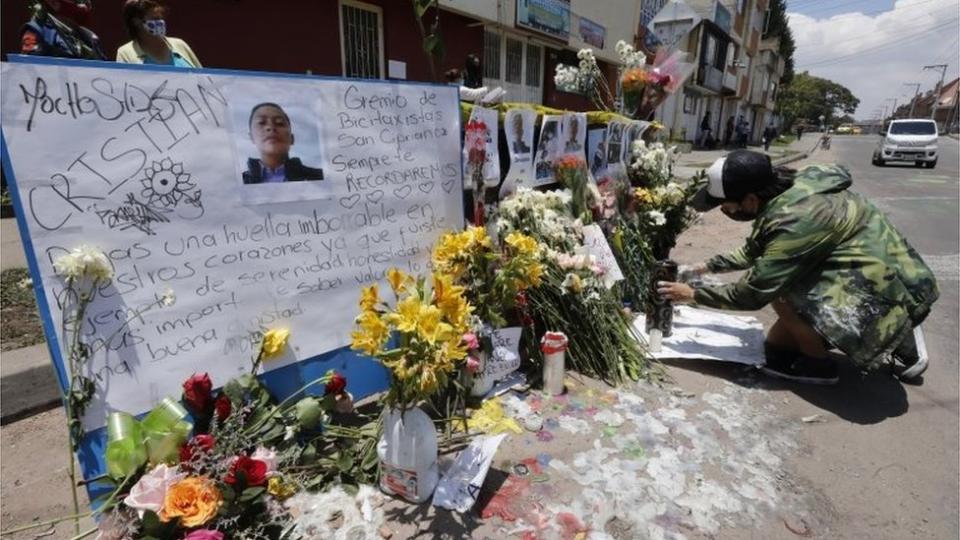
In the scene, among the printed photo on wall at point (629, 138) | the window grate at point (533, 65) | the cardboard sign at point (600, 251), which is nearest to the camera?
the cardboard sign at point (600, 251)

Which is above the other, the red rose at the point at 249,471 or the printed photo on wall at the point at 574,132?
the printed photo on wall at the point at 574,132

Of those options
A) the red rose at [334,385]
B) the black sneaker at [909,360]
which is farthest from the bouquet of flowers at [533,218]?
the black sneaker at [909,360]

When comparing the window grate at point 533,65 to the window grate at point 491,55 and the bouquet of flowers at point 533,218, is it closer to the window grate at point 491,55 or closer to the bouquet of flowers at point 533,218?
the window grate at point 491,55

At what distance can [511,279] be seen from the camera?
2.25 metres

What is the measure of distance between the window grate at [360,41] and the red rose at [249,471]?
7.05 m

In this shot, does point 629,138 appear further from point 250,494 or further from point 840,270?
point 250,494

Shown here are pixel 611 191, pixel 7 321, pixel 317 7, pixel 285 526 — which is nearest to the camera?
pixel 285 526

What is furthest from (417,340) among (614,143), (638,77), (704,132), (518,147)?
(704,132)

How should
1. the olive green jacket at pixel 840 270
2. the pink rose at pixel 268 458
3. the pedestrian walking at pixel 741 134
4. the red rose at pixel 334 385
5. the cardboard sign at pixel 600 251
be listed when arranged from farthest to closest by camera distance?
the pedestrian walking at pixel 741 134
the cardboard sign at pixel 600 251
the olive green jacket at pixel 840 270
the red rose at pixel 334 385
the pink rose at pixel 268 458

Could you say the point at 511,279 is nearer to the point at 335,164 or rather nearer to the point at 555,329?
the point at 555,329

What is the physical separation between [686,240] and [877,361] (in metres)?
3.69

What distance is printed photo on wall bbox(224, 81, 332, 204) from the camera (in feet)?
5.62

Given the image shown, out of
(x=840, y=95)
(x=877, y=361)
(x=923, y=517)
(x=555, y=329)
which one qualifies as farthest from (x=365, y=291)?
(x=840, y=95)

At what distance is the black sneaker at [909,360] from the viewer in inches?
108
